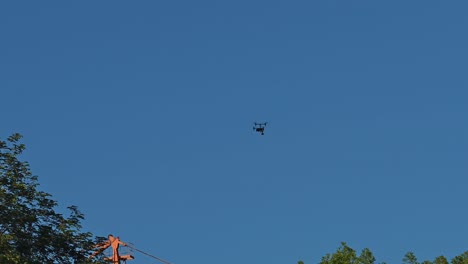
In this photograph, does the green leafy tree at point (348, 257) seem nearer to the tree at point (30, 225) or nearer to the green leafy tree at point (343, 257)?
the green leafy tree at point (343, 257)

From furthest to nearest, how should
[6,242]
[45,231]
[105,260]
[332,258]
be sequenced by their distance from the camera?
[332,258]
[105,260]
[45,231]
[6,242]

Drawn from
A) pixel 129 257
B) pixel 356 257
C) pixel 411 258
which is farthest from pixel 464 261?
pixel 129 257

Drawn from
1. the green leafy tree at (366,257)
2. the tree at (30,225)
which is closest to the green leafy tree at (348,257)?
the green leafy tree at (366,257)

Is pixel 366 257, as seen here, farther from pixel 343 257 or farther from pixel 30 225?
pixel 30 225

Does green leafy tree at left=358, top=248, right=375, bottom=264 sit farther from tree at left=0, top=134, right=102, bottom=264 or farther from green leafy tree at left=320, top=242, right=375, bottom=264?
tree at left=0, top=134, right=102, bottom=264

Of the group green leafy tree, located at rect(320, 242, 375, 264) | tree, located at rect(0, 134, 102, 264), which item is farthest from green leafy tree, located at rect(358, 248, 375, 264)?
tree, located at rect(0, 134, 102, 264)

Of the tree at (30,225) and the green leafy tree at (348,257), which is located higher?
the green leafy tree at (348,257)

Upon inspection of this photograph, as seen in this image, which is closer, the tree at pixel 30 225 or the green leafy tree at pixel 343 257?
the tree at pixel 30 225

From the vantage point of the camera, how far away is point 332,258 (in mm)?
87688

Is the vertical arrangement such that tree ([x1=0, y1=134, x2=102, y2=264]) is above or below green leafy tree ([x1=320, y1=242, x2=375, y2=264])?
below

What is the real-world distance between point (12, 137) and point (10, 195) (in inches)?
191

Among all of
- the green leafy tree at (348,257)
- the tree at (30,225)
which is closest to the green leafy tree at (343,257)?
the green leafy tree at (348,257)

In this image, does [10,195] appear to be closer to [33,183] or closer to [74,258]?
[33,183]

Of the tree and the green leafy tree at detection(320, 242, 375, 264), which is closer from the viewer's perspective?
the tree
